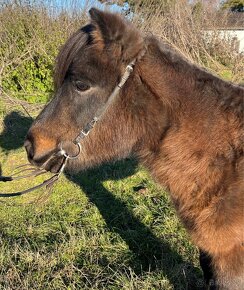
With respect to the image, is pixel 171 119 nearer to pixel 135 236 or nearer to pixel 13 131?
pixel 135 236

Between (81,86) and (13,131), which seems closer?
(81,86)

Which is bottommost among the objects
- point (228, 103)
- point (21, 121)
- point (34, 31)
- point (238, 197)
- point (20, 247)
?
point (21, 121)

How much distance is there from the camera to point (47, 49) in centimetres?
973

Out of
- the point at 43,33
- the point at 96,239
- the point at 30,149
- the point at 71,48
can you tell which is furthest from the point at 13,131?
the point at 71,48

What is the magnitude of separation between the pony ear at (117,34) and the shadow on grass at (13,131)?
17.3ft

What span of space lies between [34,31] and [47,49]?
62 centimetres

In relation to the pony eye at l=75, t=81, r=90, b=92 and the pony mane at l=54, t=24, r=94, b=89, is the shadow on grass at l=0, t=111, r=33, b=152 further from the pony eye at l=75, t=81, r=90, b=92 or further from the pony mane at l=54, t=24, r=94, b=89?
the pony eye at l=75, t=81, r=90, b=92

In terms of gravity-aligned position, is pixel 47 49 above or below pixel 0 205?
above

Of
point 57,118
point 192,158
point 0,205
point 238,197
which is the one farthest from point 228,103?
point 0,205

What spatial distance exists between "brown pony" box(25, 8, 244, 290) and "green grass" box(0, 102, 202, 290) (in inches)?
43.3

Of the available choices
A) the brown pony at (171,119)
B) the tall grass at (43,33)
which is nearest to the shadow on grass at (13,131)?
the tall grass at (43,33)

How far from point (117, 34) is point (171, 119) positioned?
0.66 meters

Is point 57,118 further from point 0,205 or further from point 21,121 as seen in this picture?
point 21,121

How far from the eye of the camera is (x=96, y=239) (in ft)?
12.3
